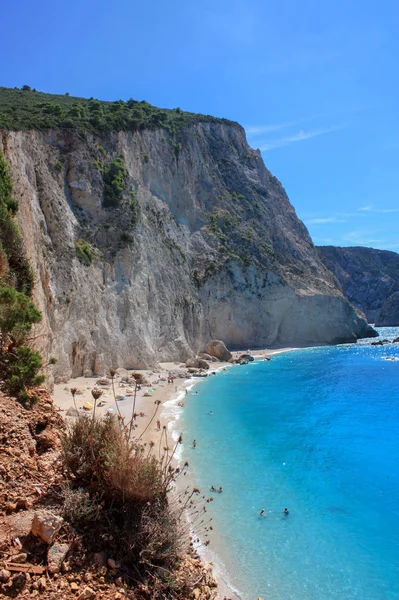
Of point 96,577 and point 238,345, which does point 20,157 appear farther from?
point 238,345

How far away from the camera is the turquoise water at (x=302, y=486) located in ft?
32.0

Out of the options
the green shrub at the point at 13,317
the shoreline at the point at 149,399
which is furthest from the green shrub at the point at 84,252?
the green shrub at the point at 13,317

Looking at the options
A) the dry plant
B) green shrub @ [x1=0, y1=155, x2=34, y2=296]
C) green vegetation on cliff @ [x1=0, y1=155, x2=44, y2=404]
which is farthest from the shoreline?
green vegetation on cliff @ [x1=0, y1=155, x2=44, y2=404]

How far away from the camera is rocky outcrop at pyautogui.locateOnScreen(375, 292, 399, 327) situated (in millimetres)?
124750

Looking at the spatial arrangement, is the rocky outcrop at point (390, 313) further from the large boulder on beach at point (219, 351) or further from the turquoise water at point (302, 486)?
the turquoise water at point (302, 486)

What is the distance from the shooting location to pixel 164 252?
47.4m

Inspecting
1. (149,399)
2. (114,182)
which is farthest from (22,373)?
(114,182)

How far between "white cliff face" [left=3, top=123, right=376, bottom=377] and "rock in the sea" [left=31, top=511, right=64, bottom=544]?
41.0 ft

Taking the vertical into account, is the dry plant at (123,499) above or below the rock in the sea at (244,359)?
above

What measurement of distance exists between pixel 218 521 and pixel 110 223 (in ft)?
98.5

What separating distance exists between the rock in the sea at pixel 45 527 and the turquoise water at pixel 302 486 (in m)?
5.80

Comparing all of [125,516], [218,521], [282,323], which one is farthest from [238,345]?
[125,516]

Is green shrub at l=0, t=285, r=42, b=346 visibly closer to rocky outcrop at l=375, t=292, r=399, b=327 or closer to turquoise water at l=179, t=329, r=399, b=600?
turquoise water at l=179, t=329, r=399, b=600

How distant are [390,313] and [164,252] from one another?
102 meters
